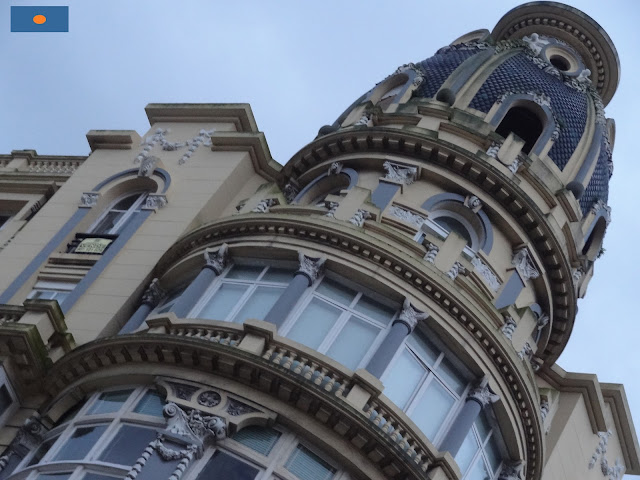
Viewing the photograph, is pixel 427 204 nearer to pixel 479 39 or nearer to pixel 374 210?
pixel 374 210

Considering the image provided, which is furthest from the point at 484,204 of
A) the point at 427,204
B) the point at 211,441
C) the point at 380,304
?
the point at 211,441

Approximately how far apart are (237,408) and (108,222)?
10312 millimetres

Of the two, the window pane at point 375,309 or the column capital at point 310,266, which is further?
the column capital at point 310,266

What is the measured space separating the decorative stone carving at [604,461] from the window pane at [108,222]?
13.0 metres

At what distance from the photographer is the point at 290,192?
24.5 metres

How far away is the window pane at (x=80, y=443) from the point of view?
52.8 ft

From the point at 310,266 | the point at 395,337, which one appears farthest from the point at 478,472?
the point at 310,266

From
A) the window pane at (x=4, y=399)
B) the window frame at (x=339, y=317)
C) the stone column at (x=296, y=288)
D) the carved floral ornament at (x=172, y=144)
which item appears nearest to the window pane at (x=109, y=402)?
the window pane at (x=4, y=399)

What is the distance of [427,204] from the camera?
22.0 metres

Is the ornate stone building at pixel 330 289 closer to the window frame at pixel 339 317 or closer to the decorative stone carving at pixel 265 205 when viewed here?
the window frame at pixel 339 317

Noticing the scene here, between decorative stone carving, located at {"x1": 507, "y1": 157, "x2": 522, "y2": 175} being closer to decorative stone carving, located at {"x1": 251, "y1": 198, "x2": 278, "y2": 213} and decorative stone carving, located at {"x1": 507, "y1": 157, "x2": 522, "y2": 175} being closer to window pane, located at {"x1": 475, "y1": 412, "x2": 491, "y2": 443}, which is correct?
decorative stone carving, located at {"x1": 251, "y1": 198, "x2": 278, "y2": 213}

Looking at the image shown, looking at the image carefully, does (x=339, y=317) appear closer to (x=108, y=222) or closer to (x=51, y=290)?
(x=51, y=290)

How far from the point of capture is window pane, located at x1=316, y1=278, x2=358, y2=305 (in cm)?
1811

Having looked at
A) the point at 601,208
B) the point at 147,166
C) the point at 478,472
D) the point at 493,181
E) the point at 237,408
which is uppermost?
the point at 601,208
